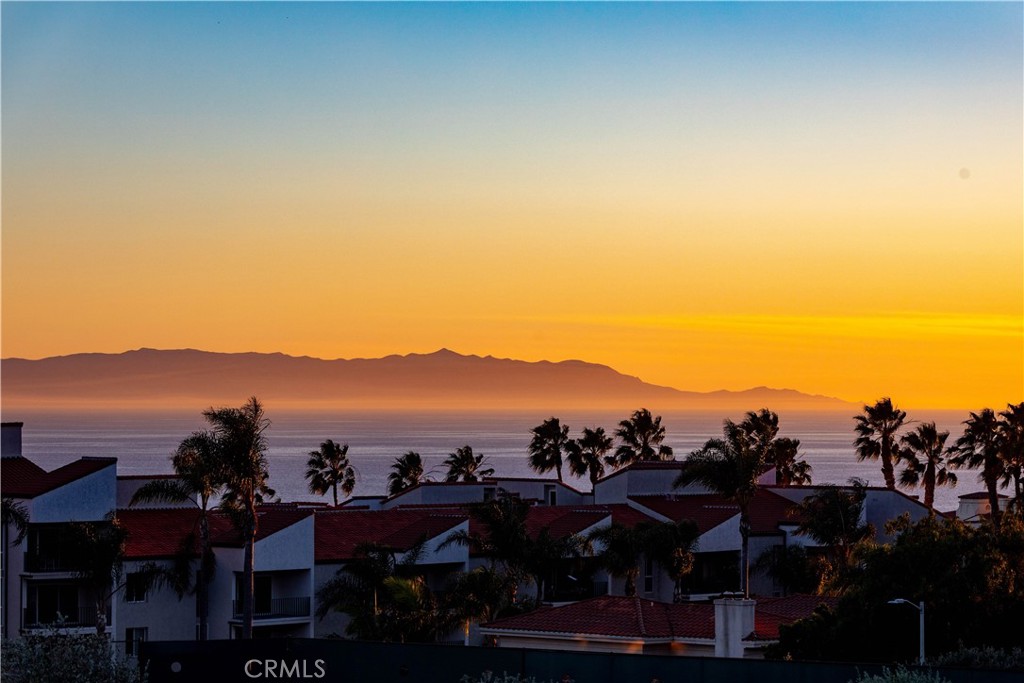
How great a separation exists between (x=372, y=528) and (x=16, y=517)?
15.3 metres

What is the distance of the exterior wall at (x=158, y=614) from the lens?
5600 centimetres

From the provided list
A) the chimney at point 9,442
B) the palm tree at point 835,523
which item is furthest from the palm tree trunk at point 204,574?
the palm tree at point 835,523

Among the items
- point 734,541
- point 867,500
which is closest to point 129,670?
point 734,541

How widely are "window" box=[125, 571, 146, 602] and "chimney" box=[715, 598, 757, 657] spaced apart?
83.8 ft

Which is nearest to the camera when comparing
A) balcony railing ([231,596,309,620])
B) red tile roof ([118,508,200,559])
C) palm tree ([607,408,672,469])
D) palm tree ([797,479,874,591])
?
red tile roof ([118,508,200,559])

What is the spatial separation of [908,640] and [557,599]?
1089 inches

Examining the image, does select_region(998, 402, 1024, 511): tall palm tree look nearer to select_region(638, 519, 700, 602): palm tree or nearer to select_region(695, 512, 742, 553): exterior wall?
select_region(695, 512, 742, 553): exterior wall

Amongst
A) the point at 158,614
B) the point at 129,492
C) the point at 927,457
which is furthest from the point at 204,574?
the point at 927,457

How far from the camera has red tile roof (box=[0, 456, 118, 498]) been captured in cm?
5562

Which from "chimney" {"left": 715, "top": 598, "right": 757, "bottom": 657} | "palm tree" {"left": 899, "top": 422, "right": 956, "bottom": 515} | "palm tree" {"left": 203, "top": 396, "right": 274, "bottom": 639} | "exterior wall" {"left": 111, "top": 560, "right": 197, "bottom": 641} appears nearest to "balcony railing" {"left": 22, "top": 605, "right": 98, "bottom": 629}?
"exterior wall" {"left": 111, "top": 560, "right": 197, "bottom": 641}

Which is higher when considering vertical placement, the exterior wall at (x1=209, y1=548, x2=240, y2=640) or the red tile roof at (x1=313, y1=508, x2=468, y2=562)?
the red tile roof at (x1=313, y1=508, x2=468, y2=562)

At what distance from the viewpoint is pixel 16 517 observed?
54312 millimetres

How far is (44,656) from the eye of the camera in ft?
73.8

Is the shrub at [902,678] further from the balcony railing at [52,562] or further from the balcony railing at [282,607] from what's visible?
the balcony railing at [282,607]
